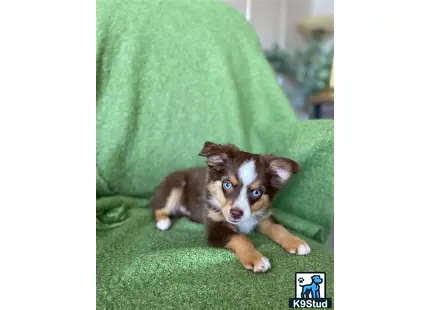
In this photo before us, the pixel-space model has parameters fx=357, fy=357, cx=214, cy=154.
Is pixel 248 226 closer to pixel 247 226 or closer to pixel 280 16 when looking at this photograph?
pixel 247 226

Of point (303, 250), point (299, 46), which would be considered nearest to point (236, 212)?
point (303, 250)

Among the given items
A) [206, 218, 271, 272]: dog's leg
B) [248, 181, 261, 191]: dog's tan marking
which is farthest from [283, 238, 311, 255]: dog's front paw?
[248, 181, 261, 191]: dog's tan marking

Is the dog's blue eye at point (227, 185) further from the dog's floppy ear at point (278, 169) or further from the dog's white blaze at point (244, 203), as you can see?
the dog's floppy ear at point (278, 169)

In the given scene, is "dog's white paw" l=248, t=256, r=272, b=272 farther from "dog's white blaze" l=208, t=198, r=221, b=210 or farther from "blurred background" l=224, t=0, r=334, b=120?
"blurred background" l=224, t=0, r=334, b=120
